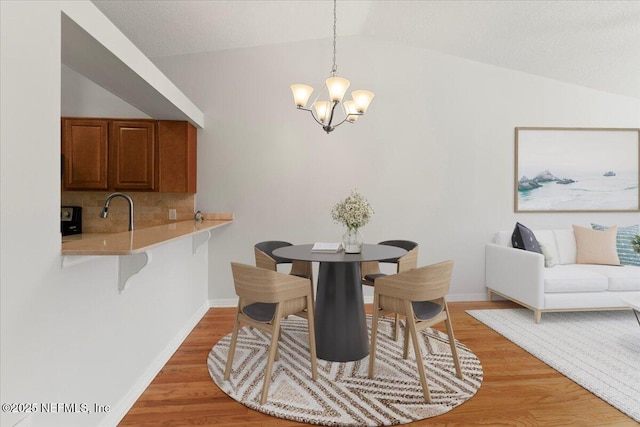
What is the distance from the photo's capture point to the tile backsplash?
13.6 ft

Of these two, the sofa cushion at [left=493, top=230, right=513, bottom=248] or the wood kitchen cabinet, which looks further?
the sofa cushion at [left=493, top=230, right=513, bottom=248]

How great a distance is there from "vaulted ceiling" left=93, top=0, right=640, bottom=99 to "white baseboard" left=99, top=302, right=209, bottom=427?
285 centimetres

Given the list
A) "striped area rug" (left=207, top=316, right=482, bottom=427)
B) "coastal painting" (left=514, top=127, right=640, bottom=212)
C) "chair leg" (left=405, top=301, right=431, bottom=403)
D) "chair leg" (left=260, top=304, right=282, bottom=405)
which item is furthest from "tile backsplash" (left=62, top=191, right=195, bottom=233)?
"coastal painting" (left=514, top=127, right=640, bottom=212)

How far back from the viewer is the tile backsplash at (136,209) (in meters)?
4.14

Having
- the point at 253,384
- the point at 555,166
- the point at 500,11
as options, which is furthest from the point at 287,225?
the point at 555,166

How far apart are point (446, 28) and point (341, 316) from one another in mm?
3221

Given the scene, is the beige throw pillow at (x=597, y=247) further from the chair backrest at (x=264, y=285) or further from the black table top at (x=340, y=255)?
the chair backrest at (x=264, y=285)

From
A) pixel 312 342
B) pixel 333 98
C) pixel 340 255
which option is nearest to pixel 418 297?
pixel 340 255

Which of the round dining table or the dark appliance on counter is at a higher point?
the dark appliance on counter

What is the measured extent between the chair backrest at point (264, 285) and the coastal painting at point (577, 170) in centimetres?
348

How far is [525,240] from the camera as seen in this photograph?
161 inches

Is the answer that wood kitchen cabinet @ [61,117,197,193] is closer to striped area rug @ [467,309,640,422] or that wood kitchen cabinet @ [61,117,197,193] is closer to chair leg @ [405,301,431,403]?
chair leg @ [405,301,431,403]

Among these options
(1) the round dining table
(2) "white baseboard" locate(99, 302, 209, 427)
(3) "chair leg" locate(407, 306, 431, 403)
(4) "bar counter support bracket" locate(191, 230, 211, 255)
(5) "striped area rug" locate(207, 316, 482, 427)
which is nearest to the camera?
(2) "white baseboard" locate(99, 302, 209, 427)

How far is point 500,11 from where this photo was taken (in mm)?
3533
